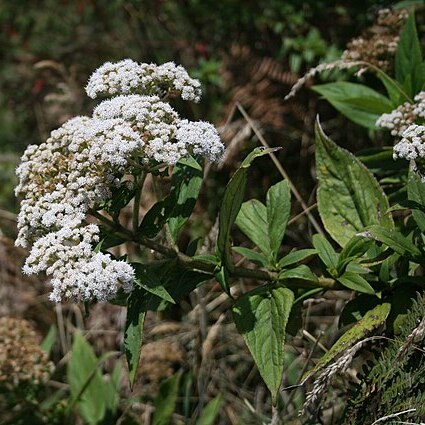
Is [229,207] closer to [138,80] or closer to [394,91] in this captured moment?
[138,80]

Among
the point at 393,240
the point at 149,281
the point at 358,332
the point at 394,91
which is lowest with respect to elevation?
the point at 358,332

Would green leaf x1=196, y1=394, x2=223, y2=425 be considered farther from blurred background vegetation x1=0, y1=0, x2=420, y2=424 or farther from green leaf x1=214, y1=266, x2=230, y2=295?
green leaf x1=214, y1=266, x2=230, y2=295

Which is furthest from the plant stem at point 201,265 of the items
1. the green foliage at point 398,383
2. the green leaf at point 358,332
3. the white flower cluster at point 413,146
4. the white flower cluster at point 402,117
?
the white flower cluster at point 402,117

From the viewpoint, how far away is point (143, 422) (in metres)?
4.12

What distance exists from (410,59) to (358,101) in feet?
1.07

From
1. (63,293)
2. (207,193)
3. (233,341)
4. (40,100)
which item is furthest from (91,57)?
(63,293)

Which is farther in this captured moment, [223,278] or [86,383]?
[86,383]

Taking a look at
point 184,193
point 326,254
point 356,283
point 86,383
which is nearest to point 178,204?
point 184,193

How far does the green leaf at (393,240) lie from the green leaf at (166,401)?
1.60 meters

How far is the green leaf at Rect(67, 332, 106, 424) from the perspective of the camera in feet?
12.3

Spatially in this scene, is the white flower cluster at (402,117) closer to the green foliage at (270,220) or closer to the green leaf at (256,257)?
the green foliage at (270,220)

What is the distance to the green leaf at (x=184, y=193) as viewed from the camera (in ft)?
8.87

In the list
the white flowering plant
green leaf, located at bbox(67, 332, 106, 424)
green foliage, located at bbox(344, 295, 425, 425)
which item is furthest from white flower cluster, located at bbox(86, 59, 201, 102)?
green leaf, located at bbox(67, 332, 106, 424)

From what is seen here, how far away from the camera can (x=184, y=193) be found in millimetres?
2766
